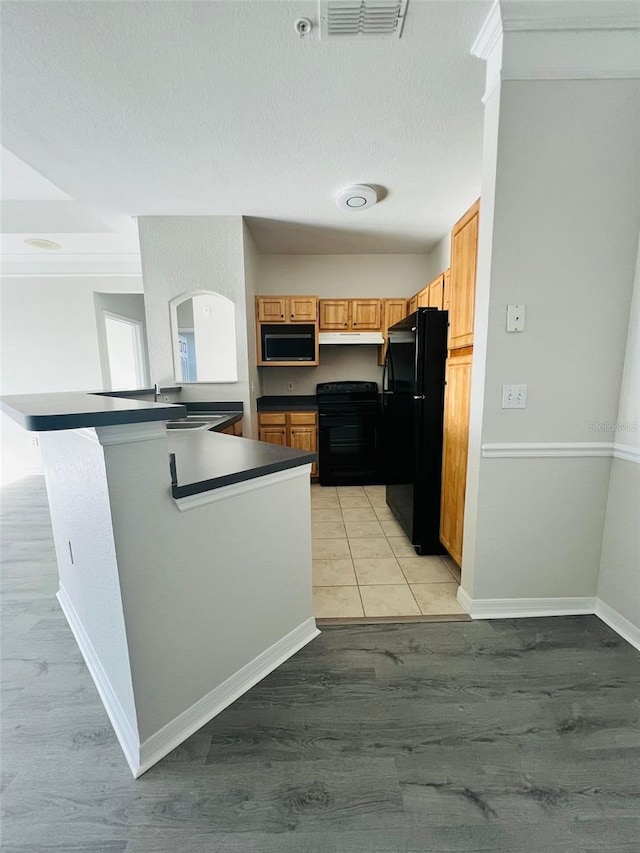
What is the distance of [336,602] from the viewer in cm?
182

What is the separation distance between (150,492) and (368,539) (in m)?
1.91

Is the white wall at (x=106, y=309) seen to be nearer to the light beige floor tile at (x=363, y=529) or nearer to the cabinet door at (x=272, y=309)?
the cabinet door at (x=272, y=309)

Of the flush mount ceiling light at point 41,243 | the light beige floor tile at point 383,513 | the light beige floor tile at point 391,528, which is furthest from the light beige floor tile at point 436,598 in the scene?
the flush mount ceiling light at point 41,243

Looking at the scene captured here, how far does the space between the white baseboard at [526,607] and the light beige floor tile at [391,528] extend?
92cm

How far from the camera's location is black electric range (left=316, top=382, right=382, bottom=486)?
12.2 feet

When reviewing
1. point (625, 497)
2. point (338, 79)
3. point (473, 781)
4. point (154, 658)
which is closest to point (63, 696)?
point (154, 658)

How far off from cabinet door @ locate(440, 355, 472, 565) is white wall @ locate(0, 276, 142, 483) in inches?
162

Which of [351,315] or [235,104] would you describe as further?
[351,315]

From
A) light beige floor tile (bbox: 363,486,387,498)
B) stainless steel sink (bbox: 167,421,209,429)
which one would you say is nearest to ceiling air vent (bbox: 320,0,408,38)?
stainless steel sink (bbox: 167,421,209,429)

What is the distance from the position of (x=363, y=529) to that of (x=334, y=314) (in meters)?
2.45

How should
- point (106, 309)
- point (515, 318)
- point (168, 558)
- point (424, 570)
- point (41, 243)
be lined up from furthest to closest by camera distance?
1. point (106, 309)
2. point (41, 243)
3. point (424, 570)
4. point (515, 318)
5. point (168, 558)

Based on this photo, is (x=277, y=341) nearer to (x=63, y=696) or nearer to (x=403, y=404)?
(x=403, y=404)

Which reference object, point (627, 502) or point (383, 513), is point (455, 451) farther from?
point (383, 513)

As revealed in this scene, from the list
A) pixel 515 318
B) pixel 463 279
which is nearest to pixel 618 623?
pixel 515 318
